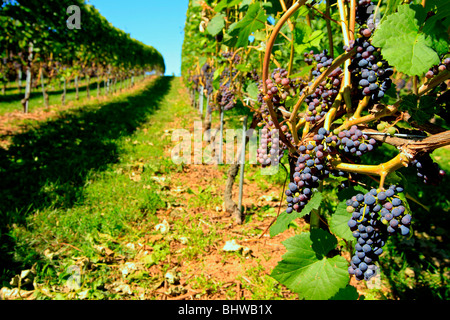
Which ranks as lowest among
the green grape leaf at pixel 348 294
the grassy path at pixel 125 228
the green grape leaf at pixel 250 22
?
the grassy path at pixel 125 228

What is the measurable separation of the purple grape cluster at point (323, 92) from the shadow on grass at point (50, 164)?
3001 millimetres

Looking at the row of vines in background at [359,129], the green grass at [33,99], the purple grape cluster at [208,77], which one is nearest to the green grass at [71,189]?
the purple grape cluster at [208,77]

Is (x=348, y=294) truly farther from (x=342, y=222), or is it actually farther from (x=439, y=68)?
(x=439, y=68)

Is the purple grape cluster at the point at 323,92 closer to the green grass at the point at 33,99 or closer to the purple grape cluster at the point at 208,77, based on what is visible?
the purple grape cluster at the point at 208,77

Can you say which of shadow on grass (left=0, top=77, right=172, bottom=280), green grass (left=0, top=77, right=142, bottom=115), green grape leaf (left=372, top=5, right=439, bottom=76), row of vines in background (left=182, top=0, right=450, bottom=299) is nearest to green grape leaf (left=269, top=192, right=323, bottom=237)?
row of vines in background (left=182, top=0, right=450, bottom=299)

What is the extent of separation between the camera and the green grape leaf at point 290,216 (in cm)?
105

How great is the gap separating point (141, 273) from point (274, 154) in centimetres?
203

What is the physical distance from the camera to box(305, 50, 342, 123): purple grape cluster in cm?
113

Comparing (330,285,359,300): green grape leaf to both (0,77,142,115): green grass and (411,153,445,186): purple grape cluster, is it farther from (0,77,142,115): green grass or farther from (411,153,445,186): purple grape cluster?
(0,77,142,115): green grass

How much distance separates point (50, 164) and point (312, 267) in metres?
5.13

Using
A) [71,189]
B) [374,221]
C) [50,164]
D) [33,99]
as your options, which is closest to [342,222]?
[374,221]

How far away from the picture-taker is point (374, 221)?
2.90 feet

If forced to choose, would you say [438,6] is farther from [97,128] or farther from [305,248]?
[97,128]
